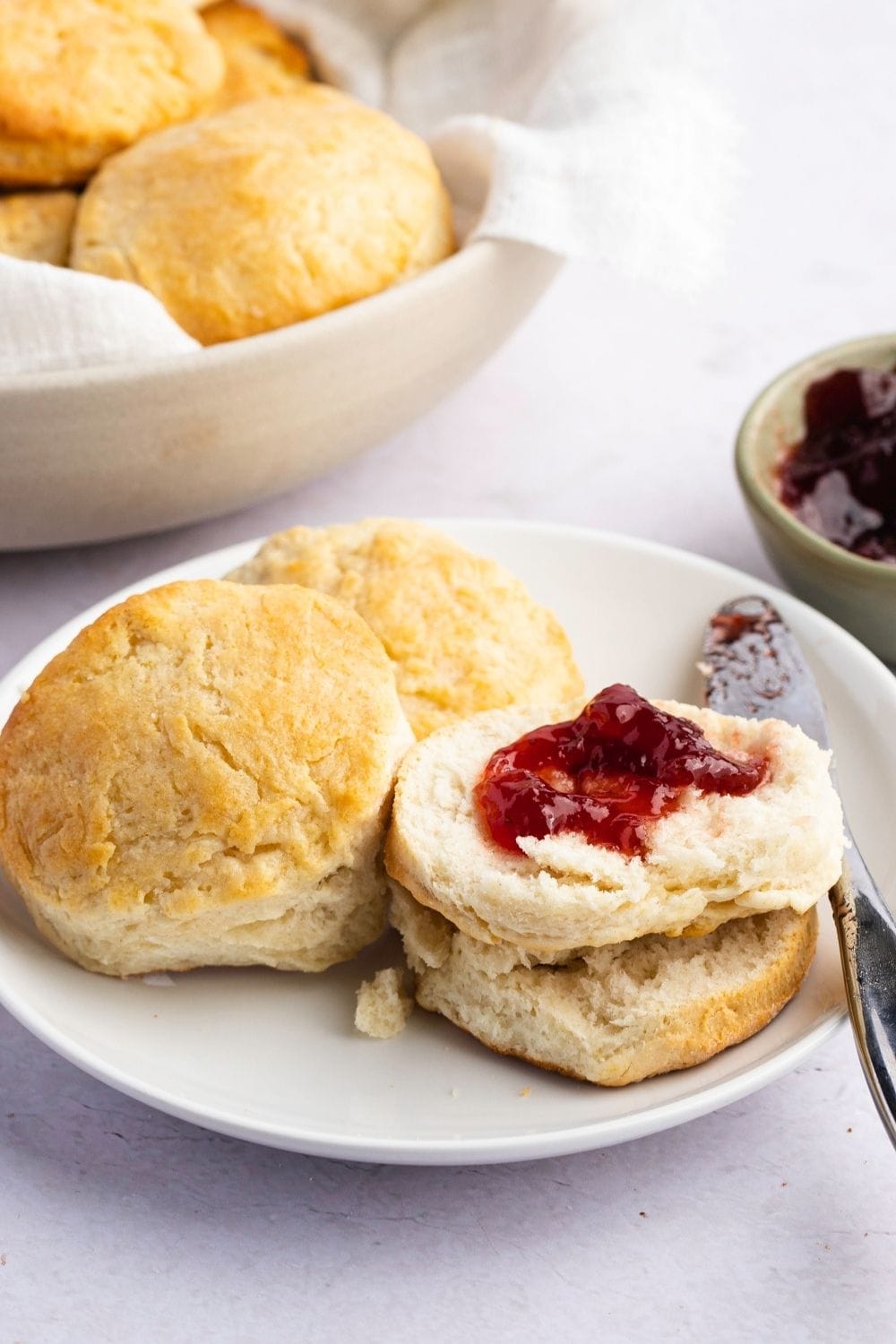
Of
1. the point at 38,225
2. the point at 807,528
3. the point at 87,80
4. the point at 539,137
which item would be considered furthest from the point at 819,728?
the point at 87,80

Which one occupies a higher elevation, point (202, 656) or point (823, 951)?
point (202, 656)

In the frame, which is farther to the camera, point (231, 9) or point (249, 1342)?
point (231, 9)

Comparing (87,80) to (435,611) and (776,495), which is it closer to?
(435,611)

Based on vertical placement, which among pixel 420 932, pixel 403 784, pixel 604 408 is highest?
pixel 403 784

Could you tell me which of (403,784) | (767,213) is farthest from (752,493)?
(767,213)

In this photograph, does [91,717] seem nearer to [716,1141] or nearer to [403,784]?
[403,784]

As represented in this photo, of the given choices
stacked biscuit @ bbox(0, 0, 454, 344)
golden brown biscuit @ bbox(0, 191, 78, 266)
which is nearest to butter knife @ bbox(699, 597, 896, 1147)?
stacked biscuit @ bbox(0, 0, 454, 344)

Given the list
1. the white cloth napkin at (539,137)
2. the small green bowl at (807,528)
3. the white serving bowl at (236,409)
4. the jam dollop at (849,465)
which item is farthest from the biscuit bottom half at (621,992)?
the white cloth napkin at (539,137)

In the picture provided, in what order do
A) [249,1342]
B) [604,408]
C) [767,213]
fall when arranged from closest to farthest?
[249,1342] → [604,408] → [767,213]
